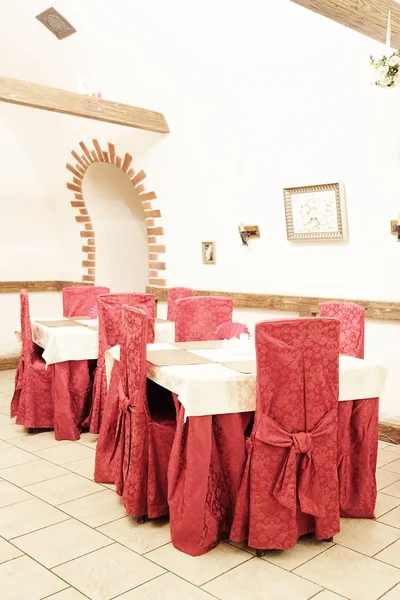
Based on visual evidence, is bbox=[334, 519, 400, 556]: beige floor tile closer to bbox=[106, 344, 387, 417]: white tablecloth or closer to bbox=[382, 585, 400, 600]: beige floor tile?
bbox=[382, 585, 400, 600]: beige floor tile

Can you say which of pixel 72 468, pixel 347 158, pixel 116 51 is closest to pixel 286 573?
pixel 72 468

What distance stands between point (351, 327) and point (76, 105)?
2.83 metres

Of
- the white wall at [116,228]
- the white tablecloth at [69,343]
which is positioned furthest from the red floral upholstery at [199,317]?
the white wall at [116,228]

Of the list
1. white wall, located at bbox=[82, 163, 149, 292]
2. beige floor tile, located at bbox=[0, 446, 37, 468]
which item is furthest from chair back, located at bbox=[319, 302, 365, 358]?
white wall, located at bbox=[82, 163, 149, 292]

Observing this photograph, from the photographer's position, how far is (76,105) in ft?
15.3

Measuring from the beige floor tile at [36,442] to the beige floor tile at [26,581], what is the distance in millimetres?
1451

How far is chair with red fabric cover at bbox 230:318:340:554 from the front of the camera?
236 cm

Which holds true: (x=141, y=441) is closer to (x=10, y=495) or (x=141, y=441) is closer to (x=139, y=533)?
(x=139, y=533)

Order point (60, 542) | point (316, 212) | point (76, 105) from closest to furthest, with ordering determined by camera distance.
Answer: point (60, 542) → point (316, 212) → point (76, 105)

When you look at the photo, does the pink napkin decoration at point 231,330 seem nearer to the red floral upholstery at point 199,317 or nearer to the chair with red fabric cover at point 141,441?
the red floral upholstery at point 199,317

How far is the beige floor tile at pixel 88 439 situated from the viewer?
3863mm

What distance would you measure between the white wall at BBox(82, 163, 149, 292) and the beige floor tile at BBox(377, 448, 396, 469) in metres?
3.81

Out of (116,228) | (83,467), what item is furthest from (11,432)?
(116,228)

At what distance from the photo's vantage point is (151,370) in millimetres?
2768
